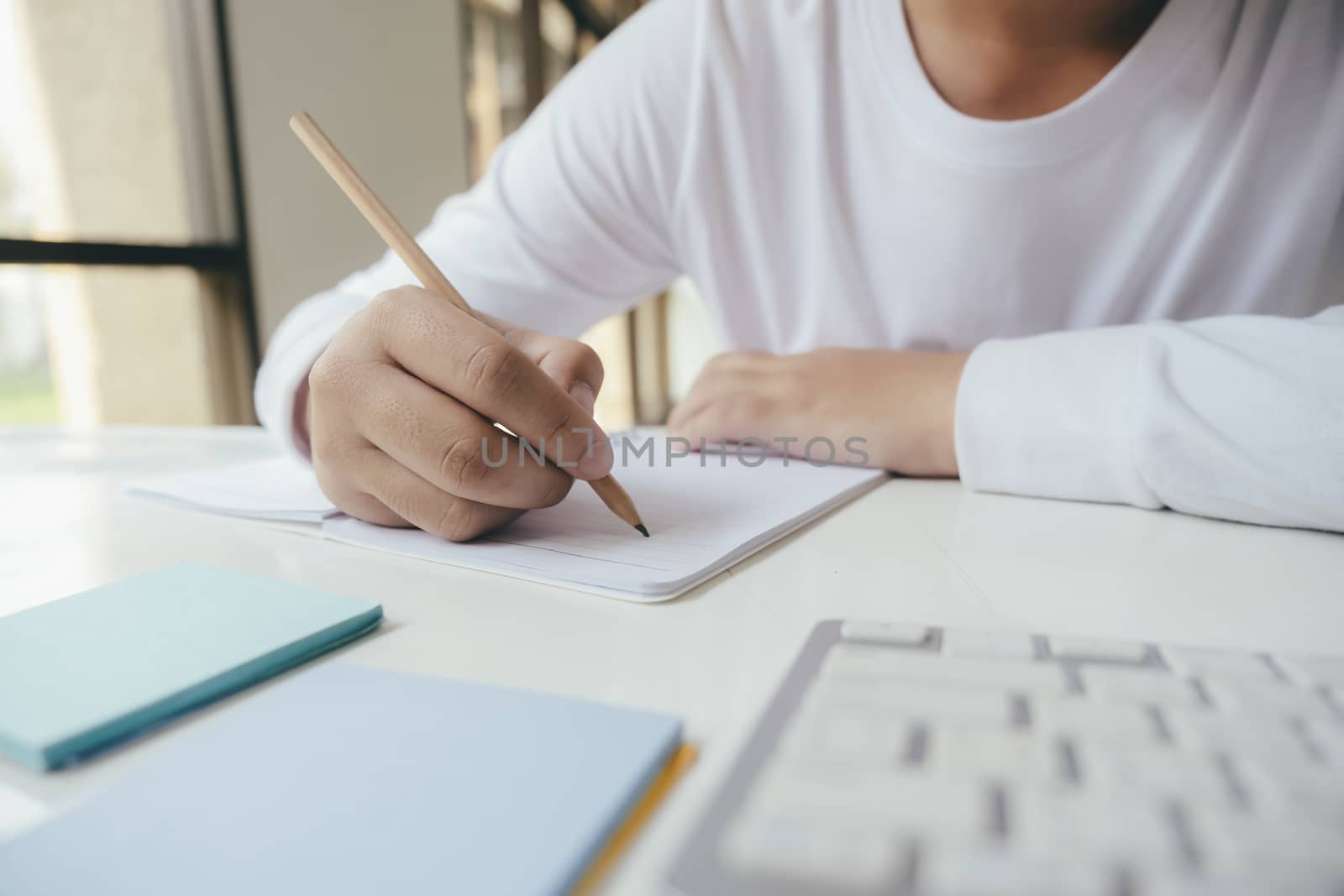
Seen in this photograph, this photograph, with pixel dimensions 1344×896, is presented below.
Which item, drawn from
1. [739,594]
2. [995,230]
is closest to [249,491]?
[739,594]

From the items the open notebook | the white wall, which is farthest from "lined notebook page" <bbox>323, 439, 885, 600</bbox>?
the white wall

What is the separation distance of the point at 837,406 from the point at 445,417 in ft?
0.92

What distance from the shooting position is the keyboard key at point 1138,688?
178 mm

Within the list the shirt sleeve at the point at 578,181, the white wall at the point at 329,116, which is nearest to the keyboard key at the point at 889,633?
the shirt sleeve at the point at 578,181

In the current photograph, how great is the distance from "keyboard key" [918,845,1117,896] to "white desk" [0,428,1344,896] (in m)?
0.05

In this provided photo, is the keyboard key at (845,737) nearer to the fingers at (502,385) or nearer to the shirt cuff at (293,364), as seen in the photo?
the fingers at (502,385)

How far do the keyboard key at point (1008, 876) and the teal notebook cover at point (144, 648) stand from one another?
0.20 metres

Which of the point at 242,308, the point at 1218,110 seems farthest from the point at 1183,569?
the point at 242,308

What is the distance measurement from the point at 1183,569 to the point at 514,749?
11.6 inches

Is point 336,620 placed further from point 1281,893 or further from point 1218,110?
point 1218,110

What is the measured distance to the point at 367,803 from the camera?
0.56 feet

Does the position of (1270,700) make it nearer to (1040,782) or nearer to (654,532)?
(1040,782)

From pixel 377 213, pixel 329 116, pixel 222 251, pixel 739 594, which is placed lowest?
pixel 739 594

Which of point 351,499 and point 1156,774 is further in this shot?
point 351,499
